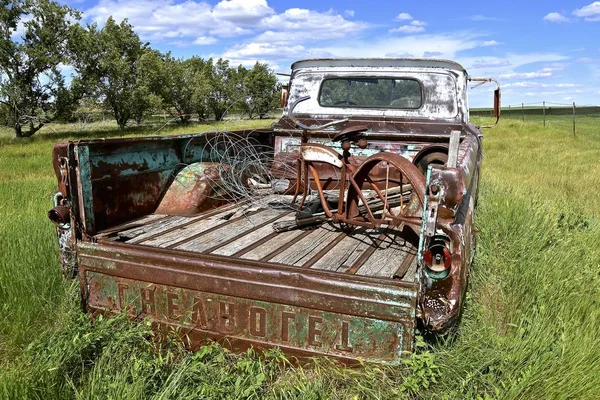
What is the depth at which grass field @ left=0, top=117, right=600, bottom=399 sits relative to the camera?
1966mm

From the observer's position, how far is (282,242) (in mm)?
2732

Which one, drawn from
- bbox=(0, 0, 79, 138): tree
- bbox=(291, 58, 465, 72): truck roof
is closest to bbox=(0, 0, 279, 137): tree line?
Answer: bbox=(0, 0, 79, 138): tree

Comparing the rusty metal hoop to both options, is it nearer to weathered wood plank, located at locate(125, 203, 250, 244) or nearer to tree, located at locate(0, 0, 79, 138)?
weathered wood plank, located at locate(125, 203, 250, 244)

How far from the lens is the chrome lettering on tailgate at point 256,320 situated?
1965 mm

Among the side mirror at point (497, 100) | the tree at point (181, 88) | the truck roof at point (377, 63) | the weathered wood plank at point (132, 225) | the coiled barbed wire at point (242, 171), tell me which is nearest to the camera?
the weathered wood plank at point (132, 225)

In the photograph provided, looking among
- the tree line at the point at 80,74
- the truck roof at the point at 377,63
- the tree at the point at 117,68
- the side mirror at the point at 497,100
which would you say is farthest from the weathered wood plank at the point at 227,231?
the tree at the point at 117,68

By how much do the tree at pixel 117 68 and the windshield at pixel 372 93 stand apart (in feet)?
82.1

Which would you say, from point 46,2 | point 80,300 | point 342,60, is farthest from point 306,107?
point 46,2

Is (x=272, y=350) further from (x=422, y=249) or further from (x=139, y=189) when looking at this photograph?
(x=139, y=189)

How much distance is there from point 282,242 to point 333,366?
2.88 ft

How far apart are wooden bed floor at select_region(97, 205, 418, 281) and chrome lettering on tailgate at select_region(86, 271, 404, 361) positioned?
286mm

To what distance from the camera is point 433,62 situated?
14.0 ft

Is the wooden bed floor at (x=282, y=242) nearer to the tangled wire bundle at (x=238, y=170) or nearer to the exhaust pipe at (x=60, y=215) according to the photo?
the exhaust pipe at (x=60, y=215)

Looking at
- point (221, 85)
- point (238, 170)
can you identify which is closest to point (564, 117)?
point (221, 85)
